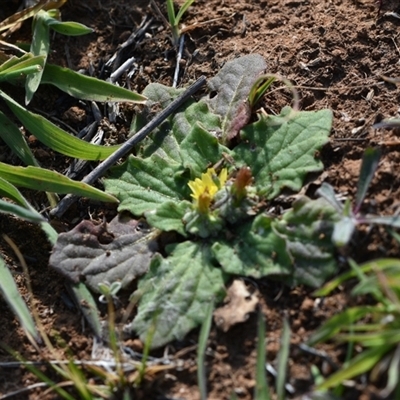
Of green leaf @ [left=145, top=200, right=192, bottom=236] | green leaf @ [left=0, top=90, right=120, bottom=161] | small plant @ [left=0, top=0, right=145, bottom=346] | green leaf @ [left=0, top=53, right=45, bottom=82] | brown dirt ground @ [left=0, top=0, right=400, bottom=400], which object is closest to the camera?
brown dirt ground @ [left=0, top=0, right=400, bottom=400]

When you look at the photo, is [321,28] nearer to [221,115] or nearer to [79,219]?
[221,115]

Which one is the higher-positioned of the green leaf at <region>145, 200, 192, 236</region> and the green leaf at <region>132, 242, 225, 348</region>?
the green leaf at <region>145, 200, 192, 236</region>

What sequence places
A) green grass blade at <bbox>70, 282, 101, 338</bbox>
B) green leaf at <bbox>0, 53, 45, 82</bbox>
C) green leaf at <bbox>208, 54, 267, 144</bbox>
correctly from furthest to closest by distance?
green leaf at <bbox>0, 53, 45, 82</bbox> → green leaf at <bbox>208, 54, 267, 144</bbox> → green grass blade at <bbox>70, 282, 101, 338</bbox>

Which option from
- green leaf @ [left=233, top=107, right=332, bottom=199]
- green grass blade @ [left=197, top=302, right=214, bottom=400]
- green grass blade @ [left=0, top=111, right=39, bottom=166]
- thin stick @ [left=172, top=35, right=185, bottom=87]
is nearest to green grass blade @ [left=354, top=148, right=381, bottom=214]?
green leaf @ [left=233, top=107, right=332, bottom=199]

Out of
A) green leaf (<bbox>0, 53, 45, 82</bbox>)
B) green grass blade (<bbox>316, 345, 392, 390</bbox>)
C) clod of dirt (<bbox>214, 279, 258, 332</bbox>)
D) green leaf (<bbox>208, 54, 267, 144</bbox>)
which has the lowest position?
clod of dirt (<bbox>214, 279, 258, 332</bbox>)

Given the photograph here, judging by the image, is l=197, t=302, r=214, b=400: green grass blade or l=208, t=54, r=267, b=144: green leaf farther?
l=208, t=54, r=267, b=144: green leaf

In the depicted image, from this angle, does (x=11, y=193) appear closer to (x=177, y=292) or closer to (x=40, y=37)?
(x=177, y=292)

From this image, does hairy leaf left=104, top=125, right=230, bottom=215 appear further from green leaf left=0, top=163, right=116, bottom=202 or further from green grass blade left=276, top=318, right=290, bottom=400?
green grass blade left=276, top=318, right=290, bottom=400
